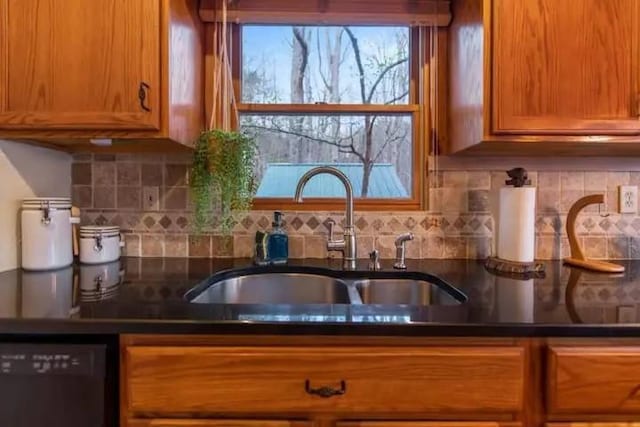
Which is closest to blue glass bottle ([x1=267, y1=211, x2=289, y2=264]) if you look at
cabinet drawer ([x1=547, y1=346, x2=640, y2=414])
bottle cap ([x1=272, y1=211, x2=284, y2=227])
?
bottle cap ([x1=272, y1=211, x2=284, y2=227])

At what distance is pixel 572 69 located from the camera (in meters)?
1.30

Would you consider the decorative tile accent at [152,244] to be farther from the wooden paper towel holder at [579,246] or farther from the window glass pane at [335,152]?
the wooden paper towel holder at [579,246]

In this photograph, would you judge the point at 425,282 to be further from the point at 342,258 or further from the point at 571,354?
the point at 571,354

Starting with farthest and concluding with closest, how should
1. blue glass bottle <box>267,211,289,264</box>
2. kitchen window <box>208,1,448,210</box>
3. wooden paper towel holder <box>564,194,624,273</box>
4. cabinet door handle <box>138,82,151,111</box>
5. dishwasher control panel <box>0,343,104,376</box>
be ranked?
1. kitchen window <box>208,1,448,210</box>
2. blue glass bottle <box>267,211,289,264</box>
3. wooden paper towel holder <box>564,194,624,273</box>
4. cabinet door handle <box>138,82,151,111</box>
5. dishwasher control panel <box>0,343,104,376</box>

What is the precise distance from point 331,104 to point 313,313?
1012mm

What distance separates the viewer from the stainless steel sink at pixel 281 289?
57.9 inches

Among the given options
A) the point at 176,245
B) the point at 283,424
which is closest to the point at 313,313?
the point at 283,424

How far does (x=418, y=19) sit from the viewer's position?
1.66 m

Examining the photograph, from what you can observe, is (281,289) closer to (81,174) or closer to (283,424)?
(283,424)

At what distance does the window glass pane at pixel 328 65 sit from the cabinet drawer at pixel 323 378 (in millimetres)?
1119

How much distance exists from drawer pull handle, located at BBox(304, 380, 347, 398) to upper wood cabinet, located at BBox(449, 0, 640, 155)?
84 cm

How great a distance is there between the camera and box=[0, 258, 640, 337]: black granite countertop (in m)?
0.91

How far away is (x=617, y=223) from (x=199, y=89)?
5.54ft

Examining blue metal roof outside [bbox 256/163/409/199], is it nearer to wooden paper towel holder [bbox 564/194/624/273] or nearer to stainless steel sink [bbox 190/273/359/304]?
stainless steel sink [bbox 190/273/359/304]
